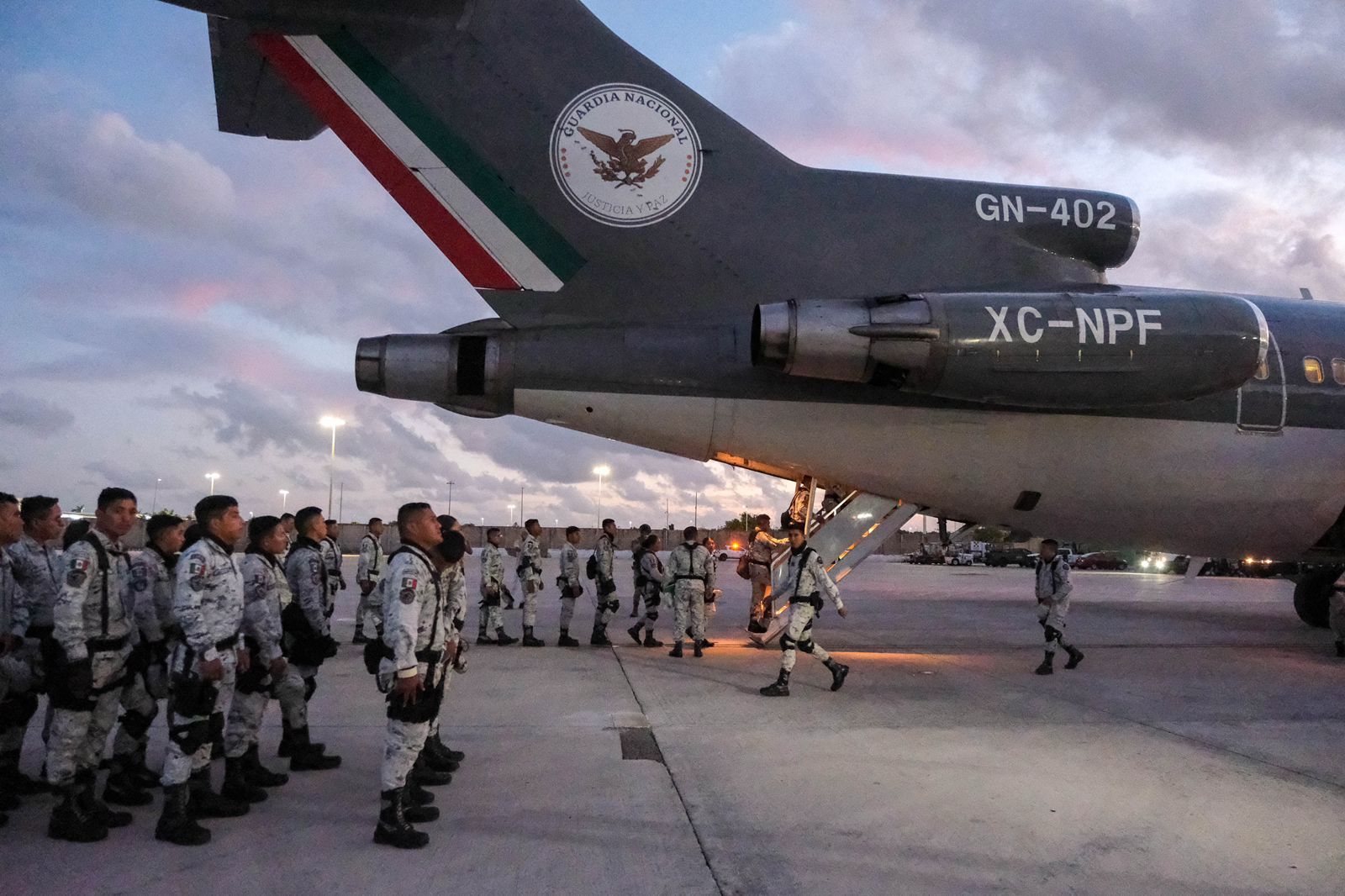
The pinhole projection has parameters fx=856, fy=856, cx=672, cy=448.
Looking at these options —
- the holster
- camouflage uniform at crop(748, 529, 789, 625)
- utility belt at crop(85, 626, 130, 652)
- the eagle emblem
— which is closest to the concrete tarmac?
the holster

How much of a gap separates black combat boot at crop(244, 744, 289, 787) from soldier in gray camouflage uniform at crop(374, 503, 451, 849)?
1.06 metres

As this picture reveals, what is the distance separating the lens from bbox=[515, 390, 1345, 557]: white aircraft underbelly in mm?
8133

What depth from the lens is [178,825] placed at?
4.27 metres

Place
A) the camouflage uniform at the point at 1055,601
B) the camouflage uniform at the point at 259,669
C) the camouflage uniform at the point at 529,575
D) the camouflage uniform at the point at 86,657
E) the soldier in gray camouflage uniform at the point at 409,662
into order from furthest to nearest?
the camouflage uniform at the point at 529,575
the camouflage uniform at the point at 1055,601
the camouflage uniform at the point at 259,669
the camouflage uniform at the point at 86,657
the soldier in gray camouflage uniform at the point at 409,662

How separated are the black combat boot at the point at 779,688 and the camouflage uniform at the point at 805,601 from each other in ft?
0.20

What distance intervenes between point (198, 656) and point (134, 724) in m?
1.10

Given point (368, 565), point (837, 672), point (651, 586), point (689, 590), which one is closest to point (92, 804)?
point (837, 672)

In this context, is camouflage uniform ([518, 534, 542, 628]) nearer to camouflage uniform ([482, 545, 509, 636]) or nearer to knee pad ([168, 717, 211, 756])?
camouflage uniform ([482, 545, 509, 636])

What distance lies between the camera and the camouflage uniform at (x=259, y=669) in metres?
5.08

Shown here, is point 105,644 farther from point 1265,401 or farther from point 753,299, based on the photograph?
point 1265,401

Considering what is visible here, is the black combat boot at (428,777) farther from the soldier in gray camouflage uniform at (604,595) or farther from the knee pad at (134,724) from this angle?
the soldier in gray camouflage uniform at (604,595)

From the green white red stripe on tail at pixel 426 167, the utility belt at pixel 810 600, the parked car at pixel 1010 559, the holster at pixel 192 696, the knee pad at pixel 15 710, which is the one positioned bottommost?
the parked car at pixel 1010 559

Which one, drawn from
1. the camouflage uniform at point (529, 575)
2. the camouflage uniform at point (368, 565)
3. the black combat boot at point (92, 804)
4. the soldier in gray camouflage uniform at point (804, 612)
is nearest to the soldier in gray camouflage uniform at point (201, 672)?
the black combat boot at point (92, 804)

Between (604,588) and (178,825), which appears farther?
(604,588)
